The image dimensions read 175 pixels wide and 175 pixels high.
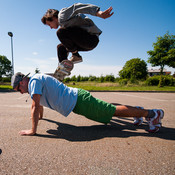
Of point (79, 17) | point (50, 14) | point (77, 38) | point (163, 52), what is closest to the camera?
point (79, 17)

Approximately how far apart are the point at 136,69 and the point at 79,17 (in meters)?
49.4

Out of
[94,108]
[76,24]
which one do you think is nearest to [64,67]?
[76,24]

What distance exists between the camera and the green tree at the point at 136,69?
152 ft

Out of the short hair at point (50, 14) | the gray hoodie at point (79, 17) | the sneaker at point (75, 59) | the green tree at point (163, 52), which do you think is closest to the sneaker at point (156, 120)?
the gray hoodie at point (79, 17)

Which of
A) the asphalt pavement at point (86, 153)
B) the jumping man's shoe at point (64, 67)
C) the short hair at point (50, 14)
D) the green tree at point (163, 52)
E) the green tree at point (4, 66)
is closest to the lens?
the asphalt pavement at point (86, 153)

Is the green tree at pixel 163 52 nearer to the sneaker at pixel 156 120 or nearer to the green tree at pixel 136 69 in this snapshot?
the sneaker at pixel 156 120

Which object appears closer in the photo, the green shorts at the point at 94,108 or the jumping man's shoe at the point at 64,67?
the green shorts at the point at 94,108

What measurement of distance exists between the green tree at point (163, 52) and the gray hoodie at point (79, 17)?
1746cm

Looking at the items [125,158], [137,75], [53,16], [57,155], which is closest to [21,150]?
[57,155]

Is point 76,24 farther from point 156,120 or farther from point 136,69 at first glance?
point 136,69

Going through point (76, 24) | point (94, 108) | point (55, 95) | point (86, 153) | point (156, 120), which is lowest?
point (86, 153)

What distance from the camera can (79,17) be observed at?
2055 mm

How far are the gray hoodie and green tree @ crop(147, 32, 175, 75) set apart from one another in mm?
17463

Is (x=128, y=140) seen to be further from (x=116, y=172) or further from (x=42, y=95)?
(x=42, y=95)
